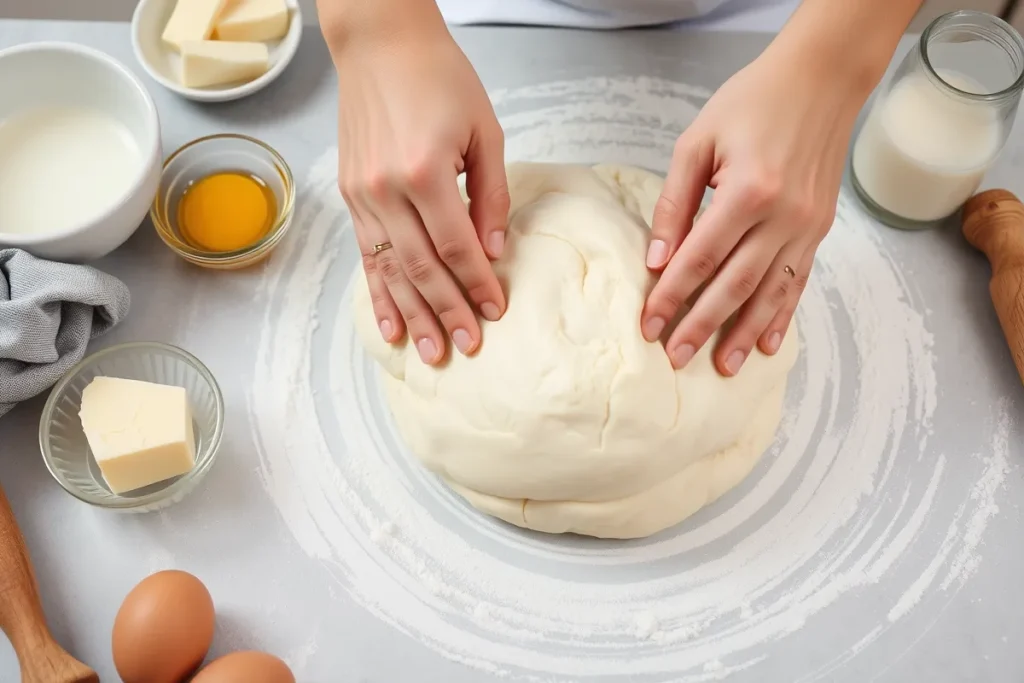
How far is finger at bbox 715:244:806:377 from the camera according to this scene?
105 cm

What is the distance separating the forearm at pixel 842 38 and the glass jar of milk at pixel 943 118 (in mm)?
209

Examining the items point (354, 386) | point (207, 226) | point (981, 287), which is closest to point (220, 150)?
point (207, 226)

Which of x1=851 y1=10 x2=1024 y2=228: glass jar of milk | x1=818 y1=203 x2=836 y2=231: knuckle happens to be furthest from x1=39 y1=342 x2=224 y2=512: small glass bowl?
x1=851 y1=10 x2=1024 y2=228: glass jar of milk

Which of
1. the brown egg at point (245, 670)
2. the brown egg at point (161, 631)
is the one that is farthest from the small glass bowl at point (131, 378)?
the brown egg at point (245, 670)

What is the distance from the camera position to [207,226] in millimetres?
1344

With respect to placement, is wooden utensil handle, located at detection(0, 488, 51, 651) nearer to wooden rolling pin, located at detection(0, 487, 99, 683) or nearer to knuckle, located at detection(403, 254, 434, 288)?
wooden rolling pin, located at detection(0, 487, 99, 683)

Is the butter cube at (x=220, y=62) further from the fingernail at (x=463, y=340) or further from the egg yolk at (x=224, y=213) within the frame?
the fingernail at (x=463, y=340)

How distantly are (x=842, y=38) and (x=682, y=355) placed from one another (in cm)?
44

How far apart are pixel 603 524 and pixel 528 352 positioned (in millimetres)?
278

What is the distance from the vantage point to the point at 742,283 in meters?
1.02

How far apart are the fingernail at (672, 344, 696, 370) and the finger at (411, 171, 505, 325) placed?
23 centimetres

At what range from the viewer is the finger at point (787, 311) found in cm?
108

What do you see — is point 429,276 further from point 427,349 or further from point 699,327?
point 699,327

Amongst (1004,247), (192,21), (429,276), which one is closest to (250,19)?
(192,21)
